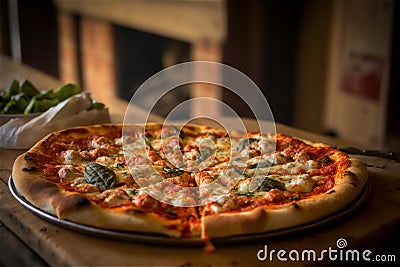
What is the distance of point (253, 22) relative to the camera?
4754mm

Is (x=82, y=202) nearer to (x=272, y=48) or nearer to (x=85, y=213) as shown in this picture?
(x=85, y=213)

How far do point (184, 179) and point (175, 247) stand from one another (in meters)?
0.44

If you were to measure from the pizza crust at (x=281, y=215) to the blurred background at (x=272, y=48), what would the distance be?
2274mm

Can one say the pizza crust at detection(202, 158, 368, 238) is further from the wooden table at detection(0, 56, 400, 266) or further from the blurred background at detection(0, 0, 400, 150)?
the blurred background at detection(0, 0, 400, 150)

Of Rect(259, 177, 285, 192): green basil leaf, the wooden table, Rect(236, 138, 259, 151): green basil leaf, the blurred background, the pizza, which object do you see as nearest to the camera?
the wooden table

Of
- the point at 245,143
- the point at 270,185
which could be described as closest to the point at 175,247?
the point at 270,185

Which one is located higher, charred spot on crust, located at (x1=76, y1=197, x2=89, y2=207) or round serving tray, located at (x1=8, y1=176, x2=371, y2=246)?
charred spot on crust, located at (x1=76, y1=197, x2=89, y2=207)

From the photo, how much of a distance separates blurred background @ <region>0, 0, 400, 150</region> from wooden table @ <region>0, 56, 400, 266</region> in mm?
2112

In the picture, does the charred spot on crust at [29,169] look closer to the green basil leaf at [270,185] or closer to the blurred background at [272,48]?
the green basil leaf at [270,185]

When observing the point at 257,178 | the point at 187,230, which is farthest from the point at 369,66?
the point at 187,230

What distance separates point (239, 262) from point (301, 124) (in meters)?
3.92

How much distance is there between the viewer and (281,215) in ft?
5.41

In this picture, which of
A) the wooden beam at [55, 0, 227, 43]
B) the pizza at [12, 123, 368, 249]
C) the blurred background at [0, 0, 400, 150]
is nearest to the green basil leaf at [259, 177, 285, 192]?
the pizza at [12, 123, 368, 249]

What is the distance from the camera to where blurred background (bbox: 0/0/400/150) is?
423cm
